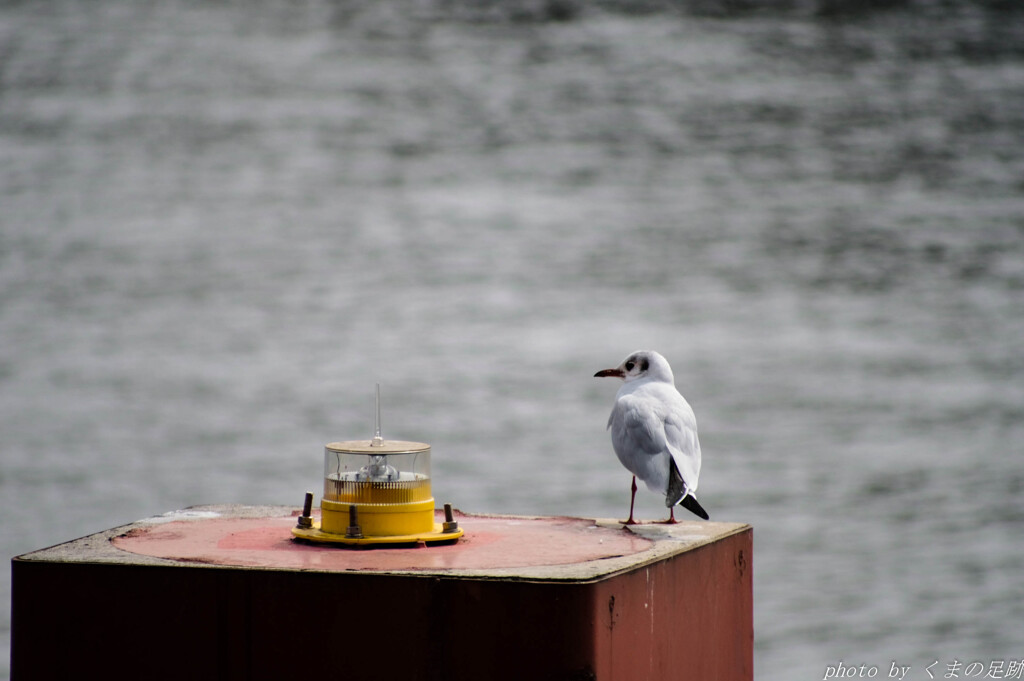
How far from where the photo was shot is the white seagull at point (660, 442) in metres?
4.30

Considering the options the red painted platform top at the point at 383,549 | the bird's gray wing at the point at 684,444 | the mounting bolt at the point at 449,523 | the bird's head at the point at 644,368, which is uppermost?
the bird's head at the point at 644,368

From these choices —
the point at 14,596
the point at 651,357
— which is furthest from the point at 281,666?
the point at 651,357

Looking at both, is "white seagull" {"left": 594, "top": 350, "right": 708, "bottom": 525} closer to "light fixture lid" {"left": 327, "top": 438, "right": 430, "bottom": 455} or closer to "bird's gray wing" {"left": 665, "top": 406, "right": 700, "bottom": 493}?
"bird's gray wing" {"left": 665, "top": 406, "right": 700, "bottom": 493}

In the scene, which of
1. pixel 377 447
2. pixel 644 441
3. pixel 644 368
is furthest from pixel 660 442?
pixel 377 447

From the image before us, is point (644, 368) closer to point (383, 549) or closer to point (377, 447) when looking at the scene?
point (377, 447)

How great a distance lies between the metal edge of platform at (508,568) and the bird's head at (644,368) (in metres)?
0.56

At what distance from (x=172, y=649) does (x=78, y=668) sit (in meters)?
0.31

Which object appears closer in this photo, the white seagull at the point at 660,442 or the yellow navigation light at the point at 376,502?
the yellow navigation light at the point at 376,502

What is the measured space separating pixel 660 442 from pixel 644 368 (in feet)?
Result: 1.52

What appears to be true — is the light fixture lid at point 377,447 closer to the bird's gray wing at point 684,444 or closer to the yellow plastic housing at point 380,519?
the yellow plastic housing at point 380,519

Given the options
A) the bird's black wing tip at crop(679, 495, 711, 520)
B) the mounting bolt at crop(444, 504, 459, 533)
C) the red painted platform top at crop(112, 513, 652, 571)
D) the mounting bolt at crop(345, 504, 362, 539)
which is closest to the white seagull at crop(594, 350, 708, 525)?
the bird's black wing tip at crop(679, 495, 711, 520)

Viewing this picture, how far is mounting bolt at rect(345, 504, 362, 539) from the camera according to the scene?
3852 millimetres

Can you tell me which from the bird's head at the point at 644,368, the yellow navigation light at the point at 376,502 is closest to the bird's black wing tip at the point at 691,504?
the bird's head at the point at 644,368

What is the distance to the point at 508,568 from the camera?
11.1ft
